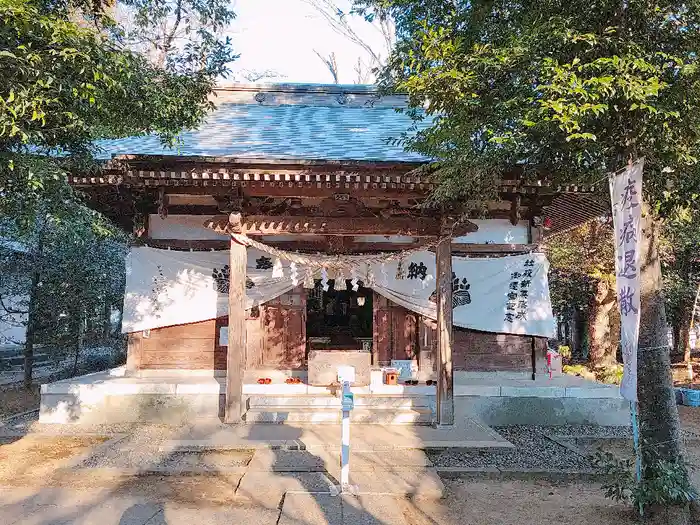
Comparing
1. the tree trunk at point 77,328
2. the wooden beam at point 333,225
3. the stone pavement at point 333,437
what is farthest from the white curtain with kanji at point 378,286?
the tree trunk at point 77,328

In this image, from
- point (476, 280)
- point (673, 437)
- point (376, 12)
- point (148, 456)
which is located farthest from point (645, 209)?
point (148, 456)

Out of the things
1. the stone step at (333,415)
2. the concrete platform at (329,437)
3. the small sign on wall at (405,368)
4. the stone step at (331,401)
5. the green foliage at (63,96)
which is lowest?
the concrete platform at (329,437)

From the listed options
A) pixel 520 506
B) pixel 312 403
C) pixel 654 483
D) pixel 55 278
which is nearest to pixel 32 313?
pixel 55 278

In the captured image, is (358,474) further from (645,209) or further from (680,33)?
(680,33)

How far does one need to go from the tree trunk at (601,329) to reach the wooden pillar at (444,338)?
7339mm

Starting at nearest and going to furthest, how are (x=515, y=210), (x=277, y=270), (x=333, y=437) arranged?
1. (x=333, y=437)
2. (x=277, y=270)
3. (x=515, y=210)

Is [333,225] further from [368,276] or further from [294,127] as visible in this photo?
[294,127]

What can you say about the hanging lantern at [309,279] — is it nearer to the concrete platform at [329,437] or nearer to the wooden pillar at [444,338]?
the wooden pillar at [444,338]

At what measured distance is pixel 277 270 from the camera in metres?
8.55

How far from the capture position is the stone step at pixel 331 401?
7.48 m

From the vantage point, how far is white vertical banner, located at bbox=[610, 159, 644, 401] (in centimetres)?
377

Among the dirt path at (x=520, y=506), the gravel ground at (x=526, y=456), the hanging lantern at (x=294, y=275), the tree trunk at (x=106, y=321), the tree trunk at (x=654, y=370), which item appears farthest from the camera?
the tree trunk at (x=106, y=321)

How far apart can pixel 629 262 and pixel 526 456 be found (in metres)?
3.42

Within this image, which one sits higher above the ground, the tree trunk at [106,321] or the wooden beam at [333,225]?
the wooden beam at [333,225]
